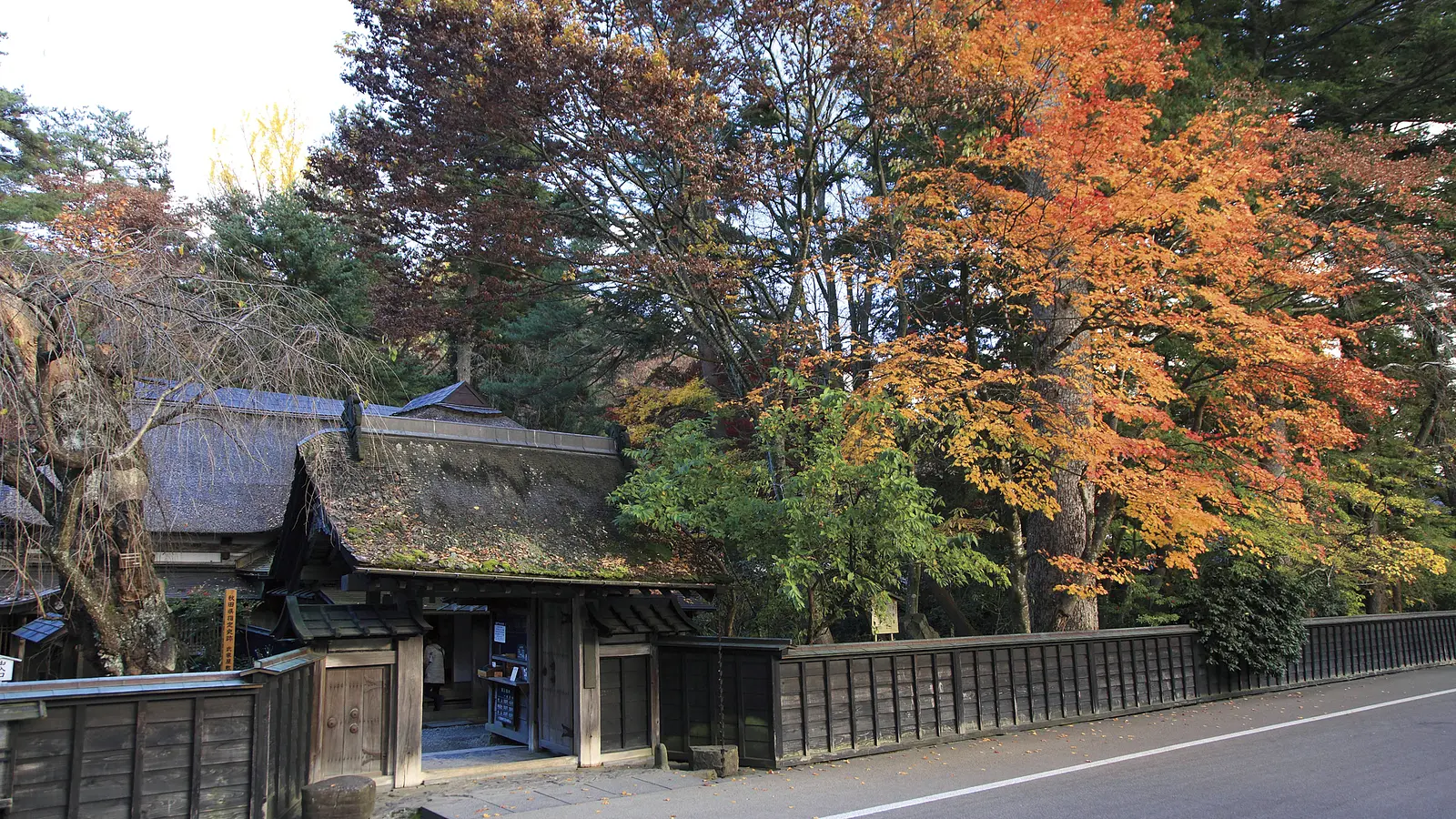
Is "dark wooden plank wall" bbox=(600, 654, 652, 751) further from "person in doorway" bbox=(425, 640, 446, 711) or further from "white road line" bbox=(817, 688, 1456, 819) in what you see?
"person in doorway" bbox=(425, 640, 446, 711)

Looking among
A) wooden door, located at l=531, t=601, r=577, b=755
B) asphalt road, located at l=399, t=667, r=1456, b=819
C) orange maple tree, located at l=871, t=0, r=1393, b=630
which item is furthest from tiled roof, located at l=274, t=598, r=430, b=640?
orange maple tree, located at l=871, t=0, r=1393, b=630

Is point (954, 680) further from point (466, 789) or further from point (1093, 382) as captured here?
point (466, 789)

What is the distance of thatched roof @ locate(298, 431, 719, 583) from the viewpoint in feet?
34.6

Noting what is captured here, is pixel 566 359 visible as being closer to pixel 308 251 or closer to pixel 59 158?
pixel 308 251

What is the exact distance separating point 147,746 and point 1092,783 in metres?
8.97

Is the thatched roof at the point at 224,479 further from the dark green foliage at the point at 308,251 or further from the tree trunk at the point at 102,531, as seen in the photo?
the dark green foliage at the point at 308,251

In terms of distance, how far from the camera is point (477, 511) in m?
11.9

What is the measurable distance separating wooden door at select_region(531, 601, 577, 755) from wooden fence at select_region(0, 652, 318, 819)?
4.44 metres

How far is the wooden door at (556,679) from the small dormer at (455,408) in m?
8.88

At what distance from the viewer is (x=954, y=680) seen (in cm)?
1264

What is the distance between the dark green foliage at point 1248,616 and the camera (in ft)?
54.0

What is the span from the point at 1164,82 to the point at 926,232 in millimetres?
5743

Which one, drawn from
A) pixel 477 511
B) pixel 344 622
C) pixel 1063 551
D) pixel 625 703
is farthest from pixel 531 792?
pixel 1063 551

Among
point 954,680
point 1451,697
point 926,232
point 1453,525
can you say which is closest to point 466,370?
point 926,232
